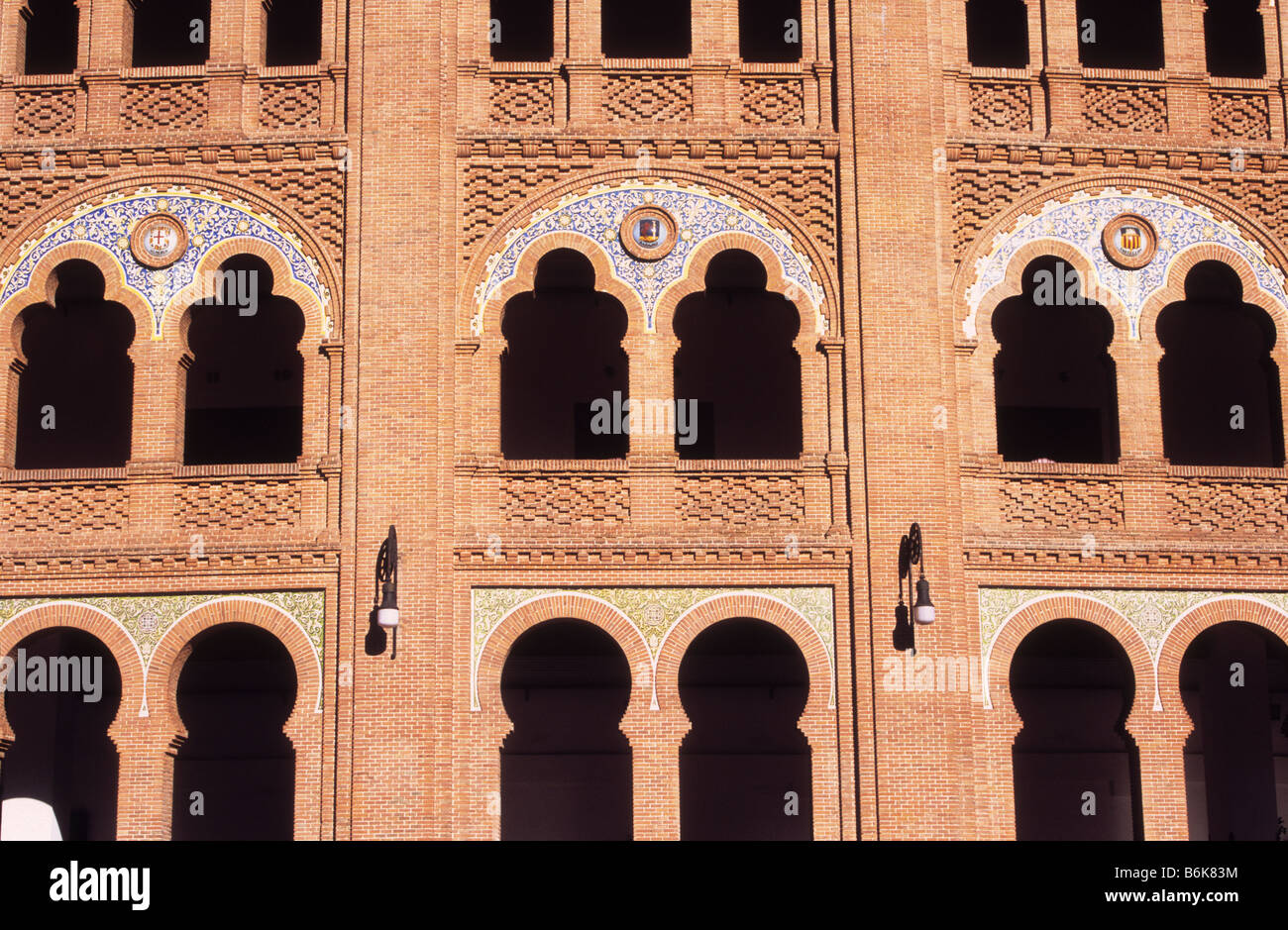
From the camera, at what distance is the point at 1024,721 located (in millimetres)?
23516

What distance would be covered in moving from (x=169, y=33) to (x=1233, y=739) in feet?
55.2

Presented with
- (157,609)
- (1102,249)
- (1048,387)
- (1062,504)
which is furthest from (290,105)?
(1048,387)

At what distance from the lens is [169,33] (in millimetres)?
22156

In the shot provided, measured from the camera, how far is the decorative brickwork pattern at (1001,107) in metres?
20.1

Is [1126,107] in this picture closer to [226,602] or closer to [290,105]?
[290,105]

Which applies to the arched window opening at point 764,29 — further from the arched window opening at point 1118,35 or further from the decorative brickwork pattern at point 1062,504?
the decorative brickwork pattern at point 1062,504

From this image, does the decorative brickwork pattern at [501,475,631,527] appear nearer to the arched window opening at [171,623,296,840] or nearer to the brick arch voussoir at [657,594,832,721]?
the brick arch voussoir at [657,594,832,721]

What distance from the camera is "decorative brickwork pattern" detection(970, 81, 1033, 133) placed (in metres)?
→ 20.1

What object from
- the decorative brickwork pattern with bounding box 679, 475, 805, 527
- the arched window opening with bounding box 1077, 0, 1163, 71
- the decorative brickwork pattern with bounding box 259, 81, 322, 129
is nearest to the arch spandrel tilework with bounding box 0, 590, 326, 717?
the decorative brickwork pattern with bounding box 679, 475, 805, 527

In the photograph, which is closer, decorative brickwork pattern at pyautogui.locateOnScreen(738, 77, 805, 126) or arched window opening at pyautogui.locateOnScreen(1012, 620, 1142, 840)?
decorative brickwork pattern at pyautogui.locateOnScreen(738, 77, 805, 126)

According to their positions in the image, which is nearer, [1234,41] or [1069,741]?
[1234,41]

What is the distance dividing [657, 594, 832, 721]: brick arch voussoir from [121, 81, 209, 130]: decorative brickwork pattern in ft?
26.6

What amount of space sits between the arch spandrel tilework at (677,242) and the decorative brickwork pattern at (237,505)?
2.95m
